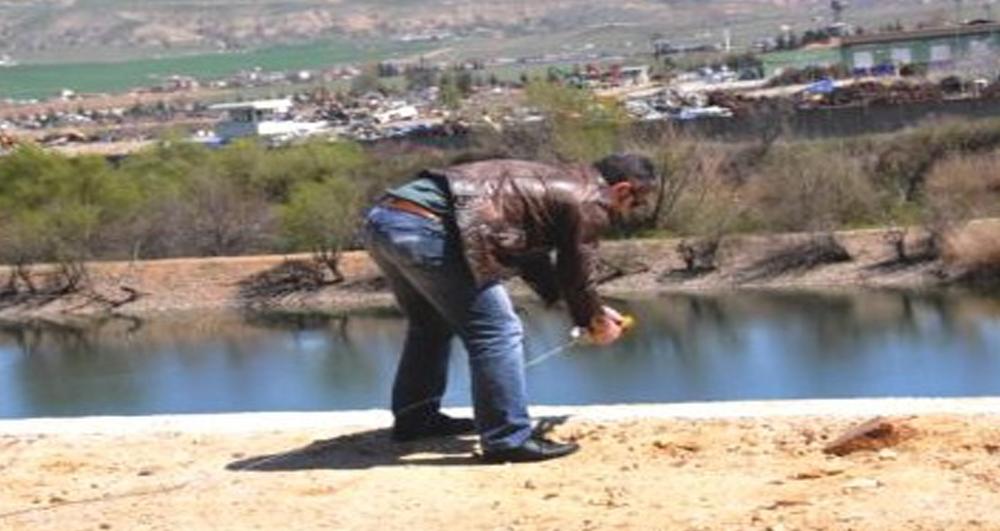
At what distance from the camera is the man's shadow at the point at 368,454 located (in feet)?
24.1

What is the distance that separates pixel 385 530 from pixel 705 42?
571ft

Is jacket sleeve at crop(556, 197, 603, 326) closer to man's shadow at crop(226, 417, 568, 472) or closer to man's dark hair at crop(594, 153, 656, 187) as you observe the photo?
man's dark hair at crop(594, 153, 656, 187)

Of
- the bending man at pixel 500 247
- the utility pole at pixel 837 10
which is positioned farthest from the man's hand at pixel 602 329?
the utility pole at pixel 837 10

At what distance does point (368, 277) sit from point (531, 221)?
45546mm

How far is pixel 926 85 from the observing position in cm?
8012

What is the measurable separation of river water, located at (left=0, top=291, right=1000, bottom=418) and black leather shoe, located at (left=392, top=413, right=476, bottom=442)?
7.99 m

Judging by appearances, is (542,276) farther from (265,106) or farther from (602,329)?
(265,106)

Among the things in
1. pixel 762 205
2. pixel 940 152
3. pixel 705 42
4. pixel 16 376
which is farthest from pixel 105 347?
pixel 705 42

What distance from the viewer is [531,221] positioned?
7.11 metres

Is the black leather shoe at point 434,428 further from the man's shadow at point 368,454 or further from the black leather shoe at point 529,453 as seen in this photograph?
the black leather shoe at point 529,453

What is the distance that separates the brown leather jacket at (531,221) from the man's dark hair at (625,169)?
8cm

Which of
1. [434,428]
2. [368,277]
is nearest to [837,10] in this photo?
[368,277]

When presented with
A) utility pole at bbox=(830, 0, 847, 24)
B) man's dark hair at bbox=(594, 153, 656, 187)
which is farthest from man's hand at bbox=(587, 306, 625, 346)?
utility pole at bbox=(830, 0, 847, 24)

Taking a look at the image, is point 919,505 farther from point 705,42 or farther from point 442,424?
point 705,42
